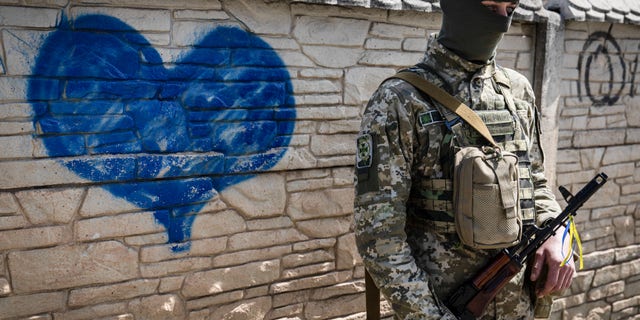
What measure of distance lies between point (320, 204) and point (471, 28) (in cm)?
147

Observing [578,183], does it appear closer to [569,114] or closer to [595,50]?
[569,114]

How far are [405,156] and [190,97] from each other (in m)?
1.26

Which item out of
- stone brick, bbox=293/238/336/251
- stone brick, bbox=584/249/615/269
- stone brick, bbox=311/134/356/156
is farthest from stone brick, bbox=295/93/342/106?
stone brick, bbox=584/249/615/269

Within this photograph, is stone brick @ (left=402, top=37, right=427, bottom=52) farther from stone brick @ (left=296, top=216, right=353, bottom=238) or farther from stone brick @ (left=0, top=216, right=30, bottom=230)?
stone brick @ (left=0, top=216, right=30, bottom=230)

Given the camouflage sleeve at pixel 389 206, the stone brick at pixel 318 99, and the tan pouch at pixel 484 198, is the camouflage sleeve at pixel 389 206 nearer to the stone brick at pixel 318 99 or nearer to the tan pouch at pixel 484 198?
the tan pouch at pixel 484 198

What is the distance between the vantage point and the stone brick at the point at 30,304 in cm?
253

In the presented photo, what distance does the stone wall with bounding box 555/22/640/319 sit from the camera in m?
4.31

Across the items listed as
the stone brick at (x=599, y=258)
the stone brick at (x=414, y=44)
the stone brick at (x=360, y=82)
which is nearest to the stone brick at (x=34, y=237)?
the stone brick at (x=360, y=82)

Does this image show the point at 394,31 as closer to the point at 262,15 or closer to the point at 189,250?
the point at 262,15

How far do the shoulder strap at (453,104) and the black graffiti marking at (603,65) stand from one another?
2638 mm

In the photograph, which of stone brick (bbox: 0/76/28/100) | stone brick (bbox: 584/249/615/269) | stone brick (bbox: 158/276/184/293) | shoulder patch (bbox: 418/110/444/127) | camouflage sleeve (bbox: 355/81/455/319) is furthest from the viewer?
stone brick (bbox: 584/249/615/269)

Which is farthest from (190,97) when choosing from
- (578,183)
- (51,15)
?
(578,183)

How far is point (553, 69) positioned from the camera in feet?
13.5

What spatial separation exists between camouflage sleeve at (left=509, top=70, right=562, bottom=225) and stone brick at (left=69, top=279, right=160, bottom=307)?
5.96 feet
